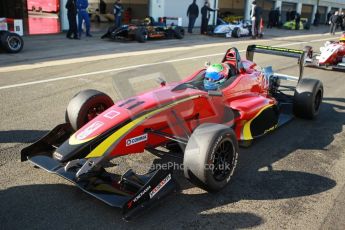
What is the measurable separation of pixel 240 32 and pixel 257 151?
17.8 meters

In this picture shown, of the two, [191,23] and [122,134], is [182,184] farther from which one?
[191,23]

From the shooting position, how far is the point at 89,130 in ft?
12.1

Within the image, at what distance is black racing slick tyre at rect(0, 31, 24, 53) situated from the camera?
1185cm

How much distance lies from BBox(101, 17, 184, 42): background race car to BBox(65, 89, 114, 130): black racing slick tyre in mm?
11998

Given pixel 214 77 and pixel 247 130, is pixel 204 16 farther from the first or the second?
pixel 247 130

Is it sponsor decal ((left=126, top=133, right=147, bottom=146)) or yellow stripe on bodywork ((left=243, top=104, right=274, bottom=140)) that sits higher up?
sponsor decal ((left=126, top=133, right=147, bottom=146))

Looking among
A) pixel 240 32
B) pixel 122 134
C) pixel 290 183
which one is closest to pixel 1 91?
pixel 122 134

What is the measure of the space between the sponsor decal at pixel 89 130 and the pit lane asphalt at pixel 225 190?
55 cm

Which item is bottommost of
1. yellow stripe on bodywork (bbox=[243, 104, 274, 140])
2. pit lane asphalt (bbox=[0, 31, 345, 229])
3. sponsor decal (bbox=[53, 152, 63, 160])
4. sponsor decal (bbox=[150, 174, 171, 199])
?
pit lane asphalt (bbox=[0, 31, 345, 229])

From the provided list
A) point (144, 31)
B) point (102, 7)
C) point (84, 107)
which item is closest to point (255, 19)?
point (144, 31)

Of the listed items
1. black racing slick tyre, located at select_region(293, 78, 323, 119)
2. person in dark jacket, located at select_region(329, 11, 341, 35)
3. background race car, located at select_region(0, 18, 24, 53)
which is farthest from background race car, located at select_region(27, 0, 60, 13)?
person in dark jacket, located at select_region(329, 11, 341, 35)

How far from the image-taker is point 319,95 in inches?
254

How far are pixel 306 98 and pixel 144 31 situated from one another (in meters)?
11.5

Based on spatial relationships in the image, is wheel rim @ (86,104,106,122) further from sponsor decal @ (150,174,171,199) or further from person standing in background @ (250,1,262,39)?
person standing in background @ (250,1,262,39)
